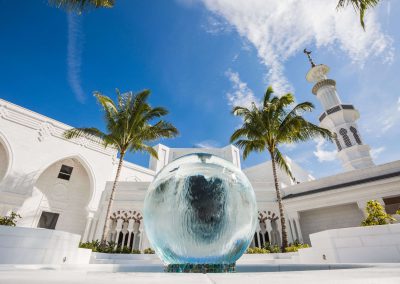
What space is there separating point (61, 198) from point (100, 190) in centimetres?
293

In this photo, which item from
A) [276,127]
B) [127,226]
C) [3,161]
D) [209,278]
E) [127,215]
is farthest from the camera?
[127,226]

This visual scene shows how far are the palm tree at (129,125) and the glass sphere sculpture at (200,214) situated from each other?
10.4 meters

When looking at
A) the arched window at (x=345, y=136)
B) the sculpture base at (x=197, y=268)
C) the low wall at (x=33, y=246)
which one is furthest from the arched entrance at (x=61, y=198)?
the arched window at (x=345, y=136)

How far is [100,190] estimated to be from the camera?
57.5 feet

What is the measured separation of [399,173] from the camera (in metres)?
11.9

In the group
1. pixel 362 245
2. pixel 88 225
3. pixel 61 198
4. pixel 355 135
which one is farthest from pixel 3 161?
pixel 355 135

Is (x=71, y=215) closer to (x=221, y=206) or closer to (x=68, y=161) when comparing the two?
(x=68, y=161)

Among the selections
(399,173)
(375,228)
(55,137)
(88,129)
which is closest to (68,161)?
(55,137)

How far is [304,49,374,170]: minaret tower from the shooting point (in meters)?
19.1

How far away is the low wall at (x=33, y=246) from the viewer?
5656 mm

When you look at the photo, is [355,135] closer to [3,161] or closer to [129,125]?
[129,125]

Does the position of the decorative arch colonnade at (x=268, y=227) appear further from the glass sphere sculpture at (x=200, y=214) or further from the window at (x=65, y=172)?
the window at (x=65, y=172)

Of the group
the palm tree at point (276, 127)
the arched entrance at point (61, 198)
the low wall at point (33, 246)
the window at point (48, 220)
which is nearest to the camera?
the low wall at point (33, 246)

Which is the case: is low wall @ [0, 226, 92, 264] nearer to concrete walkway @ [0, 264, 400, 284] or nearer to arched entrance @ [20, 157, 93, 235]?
concrete walkway @ [0, 264, 400, 284]
